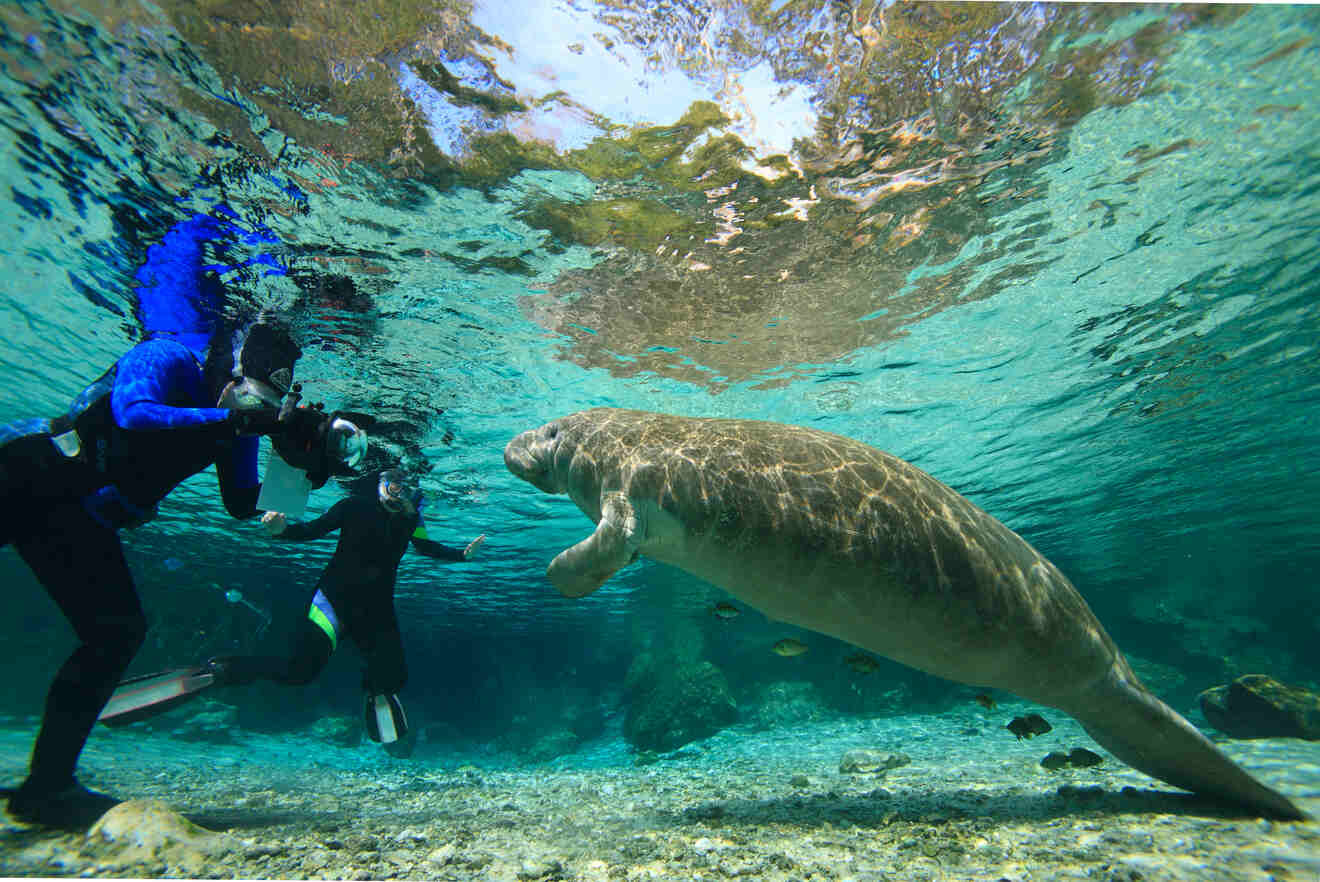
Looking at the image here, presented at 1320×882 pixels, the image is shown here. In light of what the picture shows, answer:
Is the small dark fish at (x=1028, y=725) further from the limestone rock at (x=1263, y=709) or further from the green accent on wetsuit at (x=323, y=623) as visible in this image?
the limestone rock at (x=1263, y=709)

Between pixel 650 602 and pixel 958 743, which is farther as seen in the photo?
pixel 650 602

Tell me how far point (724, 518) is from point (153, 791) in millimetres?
9487

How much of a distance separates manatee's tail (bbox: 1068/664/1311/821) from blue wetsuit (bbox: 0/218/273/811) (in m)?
6.74

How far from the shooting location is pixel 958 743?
11.5 m

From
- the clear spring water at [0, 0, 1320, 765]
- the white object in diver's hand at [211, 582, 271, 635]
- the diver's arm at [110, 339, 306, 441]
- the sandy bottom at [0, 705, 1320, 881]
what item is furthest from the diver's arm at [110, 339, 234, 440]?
the white object in diver's hand at [211, 582, 271, 635]

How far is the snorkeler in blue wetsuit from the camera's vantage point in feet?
11.0

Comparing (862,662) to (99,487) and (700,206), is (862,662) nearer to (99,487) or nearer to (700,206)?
(700,206)

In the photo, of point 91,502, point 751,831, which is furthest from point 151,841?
point 751,831

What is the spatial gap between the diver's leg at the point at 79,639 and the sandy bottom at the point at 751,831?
281 mm

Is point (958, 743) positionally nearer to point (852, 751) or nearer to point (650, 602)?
point (852, 751)

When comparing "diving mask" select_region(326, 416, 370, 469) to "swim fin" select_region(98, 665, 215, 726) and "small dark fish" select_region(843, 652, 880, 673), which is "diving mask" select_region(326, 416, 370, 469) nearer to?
"swim fin" select_region(98, 665, 215, 726)

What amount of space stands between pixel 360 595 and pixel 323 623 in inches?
18.7

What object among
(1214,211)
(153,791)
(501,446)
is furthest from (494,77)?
(153,791)

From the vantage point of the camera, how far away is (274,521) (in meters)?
5.23
